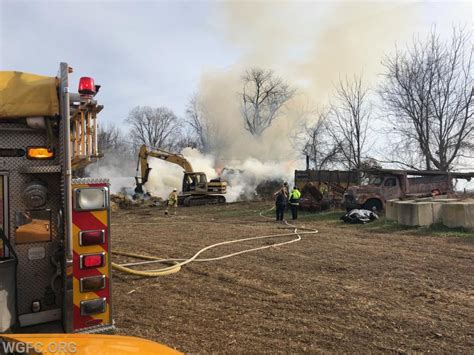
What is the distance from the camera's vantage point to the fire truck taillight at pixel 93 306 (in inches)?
113

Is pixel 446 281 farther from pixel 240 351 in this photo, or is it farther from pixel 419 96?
pixel 419 96

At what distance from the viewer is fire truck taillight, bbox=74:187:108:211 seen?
2.82 m

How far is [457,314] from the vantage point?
461 centimetres

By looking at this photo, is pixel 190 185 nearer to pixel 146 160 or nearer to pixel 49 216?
pixel 146 160

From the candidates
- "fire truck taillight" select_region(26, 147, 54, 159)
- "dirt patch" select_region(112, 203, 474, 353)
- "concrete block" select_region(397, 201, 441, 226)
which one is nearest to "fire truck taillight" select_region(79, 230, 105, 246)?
"fire truck taillight" select_region(26, 147, 54, 159)

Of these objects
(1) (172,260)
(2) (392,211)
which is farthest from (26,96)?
(2) (392,211)

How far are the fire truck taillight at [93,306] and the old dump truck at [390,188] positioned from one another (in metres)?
16.5

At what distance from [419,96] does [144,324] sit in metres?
23.6

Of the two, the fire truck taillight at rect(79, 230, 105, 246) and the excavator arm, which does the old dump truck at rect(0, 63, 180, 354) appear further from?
the excavator arm

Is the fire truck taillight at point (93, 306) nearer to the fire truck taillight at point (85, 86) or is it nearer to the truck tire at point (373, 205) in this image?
the fire truck taillight at point (85, 86)

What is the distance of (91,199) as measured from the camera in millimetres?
2877

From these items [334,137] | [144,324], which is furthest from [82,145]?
[334,137]

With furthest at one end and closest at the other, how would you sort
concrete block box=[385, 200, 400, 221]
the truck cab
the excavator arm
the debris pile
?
the excavator arm, the debris pile, the truck cab, concrete block box=[385, 200, 400, 221]

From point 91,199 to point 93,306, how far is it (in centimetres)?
81
